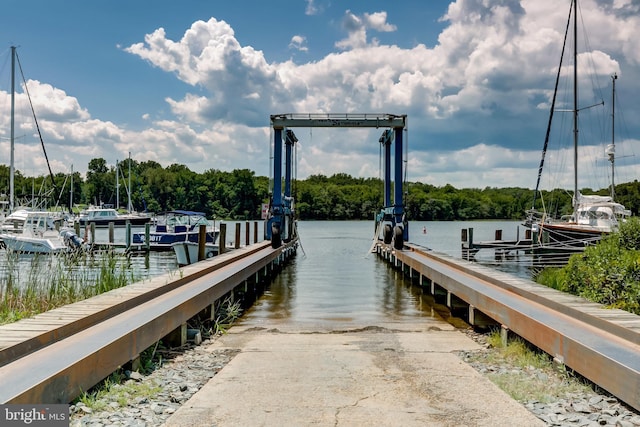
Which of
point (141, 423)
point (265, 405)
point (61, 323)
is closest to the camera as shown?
point (141, 423)

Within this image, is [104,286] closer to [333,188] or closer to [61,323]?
[61,323]

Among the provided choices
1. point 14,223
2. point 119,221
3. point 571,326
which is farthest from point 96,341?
point 119,221

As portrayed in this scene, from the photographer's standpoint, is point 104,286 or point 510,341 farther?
point 104,286

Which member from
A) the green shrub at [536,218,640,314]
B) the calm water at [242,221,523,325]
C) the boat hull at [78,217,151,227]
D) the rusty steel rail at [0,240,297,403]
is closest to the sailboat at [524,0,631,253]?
the calm water at [242,221,523,325]

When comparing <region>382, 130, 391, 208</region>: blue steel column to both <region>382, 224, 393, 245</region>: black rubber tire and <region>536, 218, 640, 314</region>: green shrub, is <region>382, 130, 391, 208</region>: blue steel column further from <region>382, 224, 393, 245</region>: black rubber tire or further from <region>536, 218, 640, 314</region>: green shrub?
<region>536, 218, 640, 314</region>: green shrub

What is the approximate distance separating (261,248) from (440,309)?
10.6 m

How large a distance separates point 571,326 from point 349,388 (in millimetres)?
2696

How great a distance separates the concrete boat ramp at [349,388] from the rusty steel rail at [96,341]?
2.83 feet

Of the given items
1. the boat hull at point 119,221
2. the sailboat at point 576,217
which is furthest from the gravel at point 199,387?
the boat hull at point 119,221

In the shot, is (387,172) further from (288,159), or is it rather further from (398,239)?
(398,239)

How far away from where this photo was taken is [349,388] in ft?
20.1

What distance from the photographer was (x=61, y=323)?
256 inches

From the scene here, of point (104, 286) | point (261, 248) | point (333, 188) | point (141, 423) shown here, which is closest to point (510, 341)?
point (141, 423)

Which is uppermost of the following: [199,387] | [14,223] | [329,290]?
[14,223]
